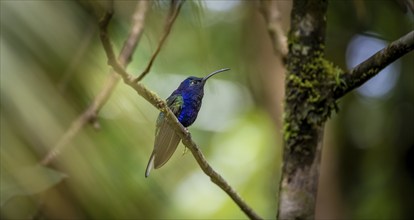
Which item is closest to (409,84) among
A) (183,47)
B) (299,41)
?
(183,47)

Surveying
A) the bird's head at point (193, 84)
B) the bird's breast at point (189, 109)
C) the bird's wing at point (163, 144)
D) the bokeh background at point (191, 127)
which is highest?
the bird's head at point (193, 84)

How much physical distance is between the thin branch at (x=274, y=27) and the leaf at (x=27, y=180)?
94 cm

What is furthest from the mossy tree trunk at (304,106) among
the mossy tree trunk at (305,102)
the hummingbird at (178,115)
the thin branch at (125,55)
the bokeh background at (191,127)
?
the hummingbird at (178,115)

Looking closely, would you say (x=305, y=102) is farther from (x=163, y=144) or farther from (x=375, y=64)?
(x=163, y=144)

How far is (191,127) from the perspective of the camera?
11.6ft

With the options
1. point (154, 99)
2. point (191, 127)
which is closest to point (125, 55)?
point (154, 99)

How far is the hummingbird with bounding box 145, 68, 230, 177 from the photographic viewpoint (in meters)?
1.29

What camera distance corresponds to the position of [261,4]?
8.73 feet

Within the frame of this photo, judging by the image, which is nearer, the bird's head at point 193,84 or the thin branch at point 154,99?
the thin branch at point 154,99

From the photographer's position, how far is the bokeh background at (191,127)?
2201mm

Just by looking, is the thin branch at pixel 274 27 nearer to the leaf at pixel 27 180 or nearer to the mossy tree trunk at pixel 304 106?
the mossy tree trunk at pixel 304 106

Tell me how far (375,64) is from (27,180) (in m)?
1.26

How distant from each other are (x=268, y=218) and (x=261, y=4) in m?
2.09

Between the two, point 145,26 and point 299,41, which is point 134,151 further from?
point 299,41
